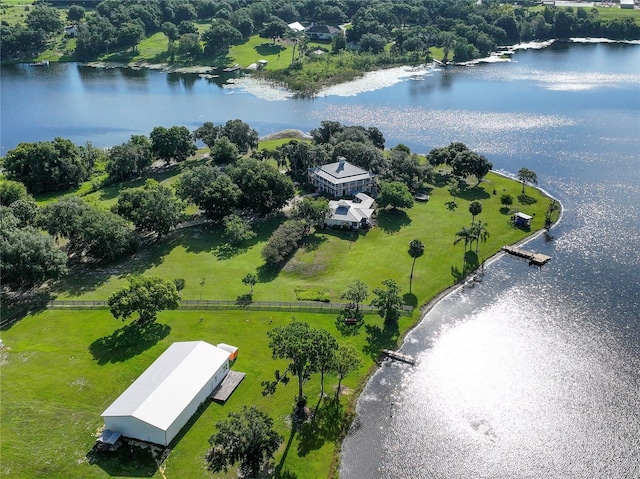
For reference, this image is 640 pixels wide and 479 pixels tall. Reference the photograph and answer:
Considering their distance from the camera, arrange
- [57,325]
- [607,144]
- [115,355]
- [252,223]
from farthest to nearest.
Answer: [607,144], [252,223], [57,325], [115,355]

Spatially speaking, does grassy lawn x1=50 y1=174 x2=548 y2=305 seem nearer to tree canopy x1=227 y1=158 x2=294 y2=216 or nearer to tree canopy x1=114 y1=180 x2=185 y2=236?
tree canopy x1=227 y1=158 x2=294 y2=216

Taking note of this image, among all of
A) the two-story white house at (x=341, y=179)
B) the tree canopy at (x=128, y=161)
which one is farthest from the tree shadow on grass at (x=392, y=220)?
the tree canopy at (x=128, y=161)

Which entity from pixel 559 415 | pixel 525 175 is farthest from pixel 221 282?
pixel 525 175

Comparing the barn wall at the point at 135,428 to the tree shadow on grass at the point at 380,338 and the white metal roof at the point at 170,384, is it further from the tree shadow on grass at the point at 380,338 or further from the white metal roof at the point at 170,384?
the tree shadow on grass at the point at 380,338

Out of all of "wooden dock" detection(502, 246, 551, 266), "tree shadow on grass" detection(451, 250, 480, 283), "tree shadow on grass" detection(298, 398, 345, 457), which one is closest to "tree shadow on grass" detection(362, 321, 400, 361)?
"tree shadow on grass" detection(298, 398, 345, 457)

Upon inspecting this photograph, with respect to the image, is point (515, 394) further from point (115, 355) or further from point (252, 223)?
point (252, 223)

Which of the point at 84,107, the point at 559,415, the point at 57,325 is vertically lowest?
the point at 559,415
